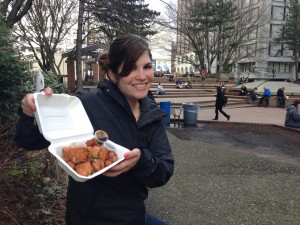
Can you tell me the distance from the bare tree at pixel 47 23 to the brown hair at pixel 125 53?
64.5 ft

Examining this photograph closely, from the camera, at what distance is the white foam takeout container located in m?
1.46

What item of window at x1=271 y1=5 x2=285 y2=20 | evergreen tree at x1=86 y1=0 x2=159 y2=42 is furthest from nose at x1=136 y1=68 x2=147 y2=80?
window at x1=271 y1=5 x2=285 y2=20

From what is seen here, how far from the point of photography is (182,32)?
42000 millimetres

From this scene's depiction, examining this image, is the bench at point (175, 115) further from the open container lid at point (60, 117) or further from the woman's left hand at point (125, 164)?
the woman's left hand at point (125, 164)

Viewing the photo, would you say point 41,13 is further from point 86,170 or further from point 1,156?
point 86,170

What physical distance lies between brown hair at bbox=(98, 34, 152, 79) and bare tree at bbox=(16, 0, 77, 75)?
64.5 feet

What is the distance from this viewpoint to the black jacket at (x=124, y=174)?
155 cm

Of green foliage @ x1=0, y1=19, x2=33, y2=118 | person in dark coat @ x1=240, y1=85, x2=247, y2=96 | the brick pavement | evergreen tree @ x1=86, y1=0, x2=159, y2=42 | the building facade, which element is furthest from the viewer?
the building facade

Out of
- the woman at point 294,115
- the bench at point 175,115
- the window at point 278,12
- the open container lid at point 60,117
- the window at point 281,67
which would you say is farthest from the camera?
the window at point 281,67

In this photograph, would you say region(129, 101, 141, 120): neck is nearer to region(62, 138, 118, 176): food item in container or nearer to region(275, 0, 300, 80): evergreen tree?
region(62, 138, 118, 176): food item in container

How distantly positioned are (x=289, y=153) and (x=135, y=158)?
28.4 ft

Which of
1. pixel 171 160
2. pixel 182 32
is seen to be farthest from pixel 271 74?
pixel 171 160

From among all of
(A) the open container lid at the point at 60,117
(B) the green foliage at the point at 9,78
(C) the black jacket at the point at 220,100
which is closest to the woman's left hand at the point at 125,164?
(A) the open container lid at the point at 60,117

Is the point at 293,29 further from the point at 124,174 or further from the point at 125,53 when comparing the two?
the point at 124,174
